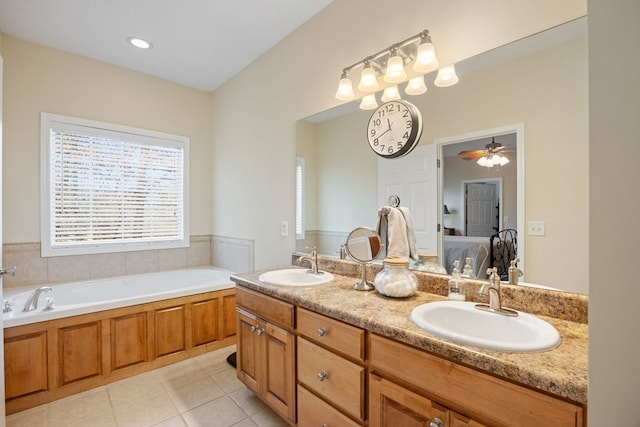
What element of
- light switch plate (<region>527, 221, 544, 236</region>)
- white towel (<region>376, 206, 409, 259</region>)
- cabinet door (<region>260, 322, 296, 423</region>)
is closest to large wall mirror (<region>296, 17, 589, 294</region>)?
light switch plate (<region>527, 221, 544, 236</region>)

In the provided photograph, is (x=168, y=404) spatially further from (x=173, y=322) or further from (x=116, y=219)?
(x=116, y=219)

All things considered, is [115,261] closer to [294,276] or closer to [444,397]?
[294,276]

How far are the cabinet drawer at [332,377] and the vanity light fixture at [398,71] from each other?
1421 mm

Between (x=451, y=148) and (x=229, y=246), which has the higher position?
(x=451, y=148)

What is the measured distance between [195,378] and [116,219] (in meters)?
1.82

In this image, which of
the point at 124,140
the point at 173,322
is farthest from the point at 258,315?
the point at 124,140

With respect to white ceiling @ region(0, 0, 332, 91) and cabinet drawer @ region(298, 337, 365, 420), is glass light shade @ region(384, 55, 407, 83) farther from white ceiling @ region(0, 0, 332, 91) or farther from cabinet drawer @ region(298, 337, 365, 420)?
cabinet drawer @ region(298, 337, 365, 420)

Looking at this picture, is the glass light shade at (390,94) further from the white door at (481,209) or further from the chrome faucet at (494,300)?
the chrome faucet at (494,300)

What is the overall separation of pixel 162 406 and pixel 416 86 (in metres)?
2.54

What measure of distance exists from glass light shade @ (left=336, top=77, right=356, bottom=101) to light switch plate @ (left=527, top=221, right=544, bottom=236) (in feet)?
4.08

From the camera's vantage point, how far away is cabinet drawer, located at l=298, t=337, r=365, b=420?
1.20 m

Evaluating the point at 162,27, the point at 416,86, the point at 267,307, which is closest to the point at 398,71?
the point at 416,86

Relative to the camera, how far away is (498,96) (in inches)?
53.7
